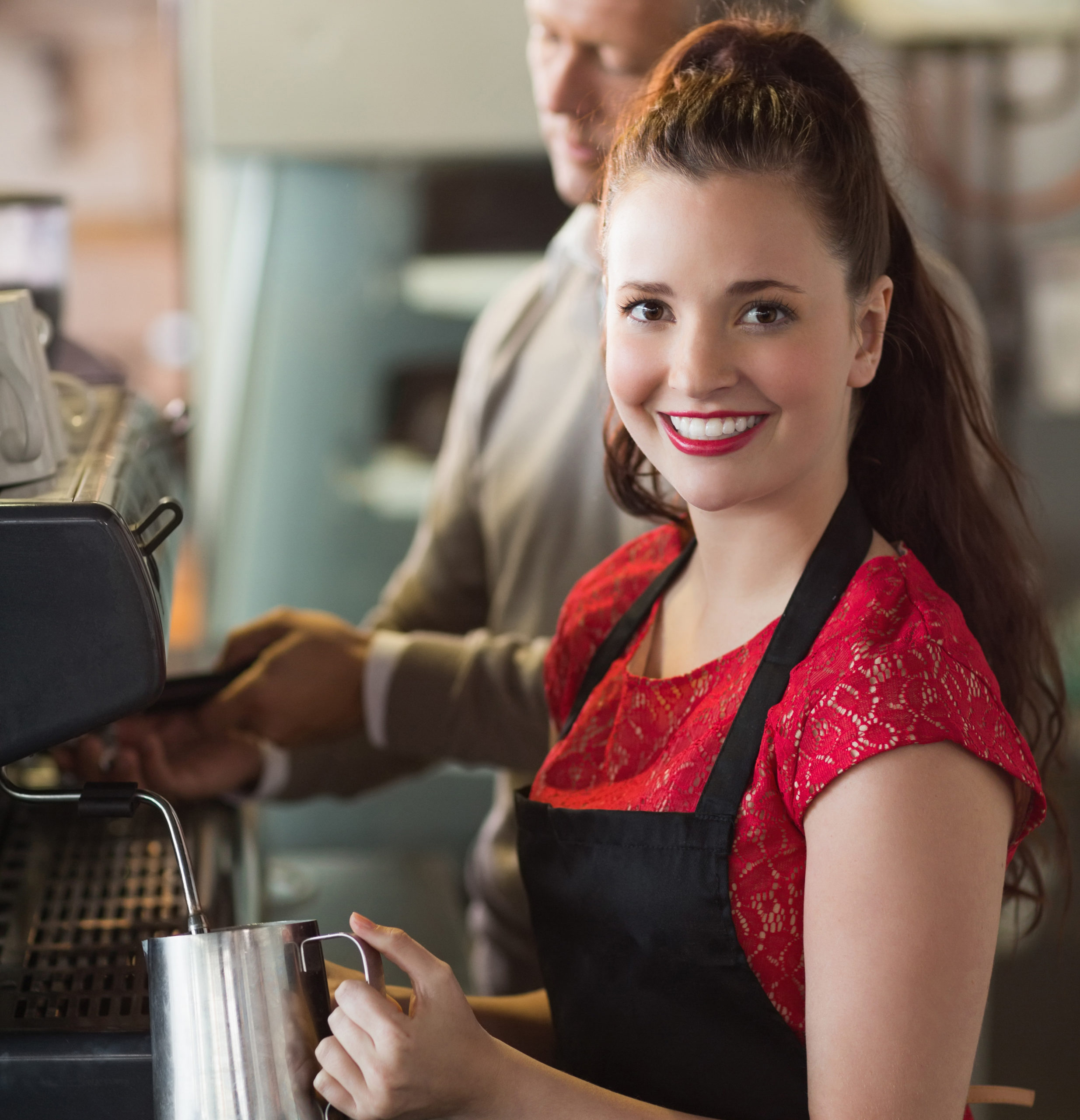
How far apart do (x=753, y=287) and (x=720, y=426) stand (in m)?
0.09

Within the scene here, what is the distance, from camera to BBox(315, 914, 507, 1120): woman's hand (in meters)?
0.73

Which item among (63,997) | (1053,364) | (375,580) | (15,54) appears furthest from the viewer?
(15,54)

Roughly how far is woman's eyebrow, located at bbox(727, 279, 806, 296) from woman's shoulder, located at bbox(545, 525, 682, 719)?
13.6 inches

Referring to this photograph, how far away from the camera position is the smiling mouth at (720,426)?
85cm

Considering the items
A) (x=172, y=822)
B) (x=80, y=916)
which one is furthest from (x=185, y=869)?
(x=80, y=916)

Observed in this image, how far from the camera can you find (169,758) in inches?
51.1

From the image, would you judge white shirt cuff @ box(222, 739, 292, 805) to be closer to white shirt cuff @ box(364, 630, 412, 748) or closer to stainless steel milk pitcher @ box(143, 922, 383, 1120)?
white shirt cuff @ box(364, 630, 412, 748)

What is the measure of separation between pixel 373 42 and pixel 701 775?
1.33 m

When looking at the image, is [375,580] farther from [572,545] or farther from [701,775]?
[701,775]

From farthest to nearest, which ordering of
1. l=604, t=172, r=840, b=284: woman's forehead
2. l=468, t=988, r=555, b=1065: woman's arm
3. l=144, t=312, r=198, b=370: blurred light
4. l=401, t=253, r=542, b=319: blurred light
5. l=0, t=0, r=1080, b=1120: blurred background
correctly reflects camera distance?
l=144, t=312, r=198, b=370: blurred light < l=401, t=253, r=542, b=319: blurred light < l=0, t=0, r=1080, b=1120: blurred background < l=468, t=988, r=555, b=1065: woman's arm < l=604, t=172, r=840, b=284: woman's forehead

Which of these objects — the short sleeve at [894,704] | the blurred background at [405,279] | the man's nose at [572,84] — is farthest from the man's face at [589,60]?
the short sleeve at [894,704]

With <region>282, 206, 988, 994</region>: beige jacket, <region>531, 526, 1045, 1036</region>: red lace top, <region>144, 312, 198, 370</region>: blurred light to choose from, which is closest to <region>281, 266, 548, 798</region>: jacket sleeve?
<region>282, 206, 988, 994</region>: beige jacket

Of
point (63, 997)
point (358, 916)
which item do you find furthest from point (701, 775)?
point (63, 997)

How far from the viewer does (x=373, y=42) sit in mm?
1835
